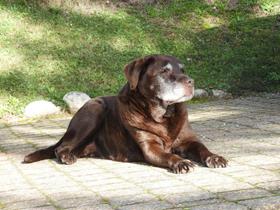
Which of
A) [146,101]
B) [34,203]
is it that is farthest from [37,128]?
[34,203]

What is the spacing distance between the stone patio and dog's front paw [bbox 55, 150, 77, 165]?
74 millimetres

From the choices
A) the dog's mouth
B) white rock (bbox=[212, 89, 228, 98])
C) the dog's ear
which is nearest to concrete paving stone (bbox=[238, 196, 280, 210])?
the dog's mouth

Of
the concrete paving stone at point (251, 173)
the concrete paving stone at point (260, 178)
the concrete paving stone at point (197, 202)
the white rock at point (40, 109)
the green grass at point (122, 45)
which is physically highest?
the concrete paving stone at point (197, 202)

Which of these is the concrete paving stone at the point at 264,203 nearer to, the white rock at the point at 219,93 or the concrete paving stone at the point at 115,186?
the concrete paving stone at the point at 115,186

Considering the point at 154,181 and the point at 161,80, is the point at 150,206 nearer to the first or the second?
the point at 154,181

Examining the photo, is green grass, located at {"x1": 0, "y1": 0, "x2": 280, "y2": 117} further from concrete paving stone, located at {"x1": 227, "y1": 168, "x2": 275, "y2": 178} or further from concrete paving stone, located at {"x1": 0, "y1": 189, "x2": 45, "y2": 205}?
concrete paving stone, located at {"x1": 227, "y1": 168, "x2": 275, "y2": 178}

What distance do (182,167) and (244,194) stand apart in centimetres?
92

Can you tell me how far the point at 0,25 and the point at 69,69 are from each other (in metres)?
2.66

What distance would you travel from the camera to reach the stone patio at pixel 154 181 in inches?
151

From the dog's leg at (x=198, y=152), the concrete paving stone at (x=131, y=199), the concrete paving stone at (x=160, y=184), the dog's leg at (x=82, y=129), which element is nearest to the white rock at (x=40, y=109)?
the dog's leg at (x=82, y=129)

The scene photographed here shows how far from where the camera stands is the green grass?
11.5m

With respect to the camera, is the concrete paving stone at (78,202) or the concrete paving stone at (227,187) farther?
the concrete paving stone at (227,187)

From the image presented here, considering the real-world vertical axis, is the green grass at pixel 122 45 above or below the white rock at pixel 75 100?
above

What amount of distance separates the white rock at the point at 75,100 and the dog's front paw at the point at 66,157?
441 centimetres
